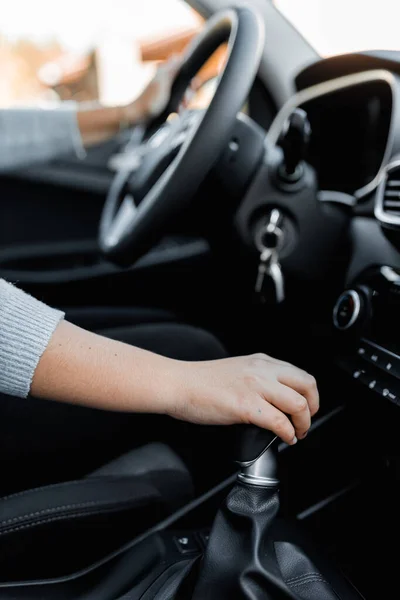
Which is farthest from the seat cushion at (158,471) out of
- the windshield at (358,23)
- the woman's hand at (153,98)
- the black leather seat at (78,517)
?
the woman's hand at (153,98)

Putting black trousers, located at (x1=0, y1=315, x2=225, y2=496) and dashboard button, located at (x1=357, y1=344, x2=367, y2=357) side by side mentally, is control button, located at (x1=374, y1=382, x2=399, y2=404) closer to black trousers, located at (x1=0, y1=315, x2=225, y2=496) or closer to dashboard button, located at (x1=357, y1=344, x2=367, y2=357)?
dashboard button, located at (x1=357, y1=344, x2=367, y2=357)

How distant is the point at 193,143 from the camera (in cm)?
83

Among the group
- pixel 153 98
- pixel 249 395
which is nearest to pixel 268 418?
pixel 249 395

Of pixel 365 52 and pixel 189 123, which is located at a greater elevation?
pixel 365 52

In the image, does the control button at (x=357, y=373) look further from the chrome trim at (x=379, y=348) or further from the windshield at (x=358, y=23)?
the windshield at (x=358, y=23)

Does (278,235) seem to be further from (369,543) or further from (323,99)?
(369,543)

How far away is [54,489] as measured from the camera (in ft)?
2.31

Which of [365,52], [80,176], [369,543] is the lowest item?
[80,176]

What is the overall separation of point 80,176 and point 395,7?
1158mm

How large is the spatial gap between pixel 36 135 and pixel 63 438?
1.06 meters

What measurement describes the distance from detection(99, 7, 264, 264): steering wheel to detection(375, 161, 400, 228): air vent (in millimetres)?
208

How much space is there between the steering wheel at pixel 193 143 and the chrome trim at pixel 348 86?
0.51ft

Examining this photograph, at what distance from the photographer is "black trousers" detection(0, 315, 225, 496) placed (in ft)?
2.65

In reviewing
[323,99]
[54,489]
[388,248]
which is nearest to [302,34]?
[323,99]
